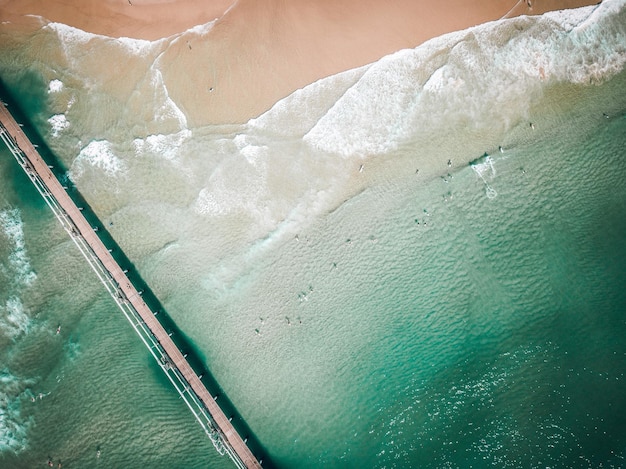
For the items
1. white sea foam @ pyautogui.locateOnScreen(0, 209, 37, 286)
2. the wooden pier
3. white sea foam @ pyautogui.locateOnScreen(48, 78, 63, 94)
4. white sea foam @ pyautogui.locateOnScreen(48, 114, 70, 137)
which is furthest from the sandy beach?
white sea foam @ pyautogui.locateOnScreen(0, 209, 37, 286)

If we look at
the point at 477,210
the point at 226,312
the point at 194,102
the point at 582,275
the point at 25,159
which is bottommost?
the point at 582,275

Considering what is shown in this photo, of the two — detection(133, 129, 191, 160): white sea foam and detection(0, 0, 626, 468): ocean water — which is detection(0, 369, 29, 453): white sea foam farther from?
detection(133, 129, 191, 160): white sea foam

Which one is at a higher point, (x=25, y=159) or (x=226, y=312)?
(x=25, y=159)

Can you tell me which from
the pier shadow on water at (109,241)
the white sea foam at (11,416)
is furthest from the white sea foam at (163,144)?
the white sea foam at (11,416)

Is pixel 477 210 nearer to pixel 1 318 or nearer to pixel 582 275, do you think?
pixel 582 275

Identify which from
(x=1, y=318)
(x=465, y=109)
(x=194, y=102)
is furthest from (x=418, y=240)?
(x=1, y=318)
